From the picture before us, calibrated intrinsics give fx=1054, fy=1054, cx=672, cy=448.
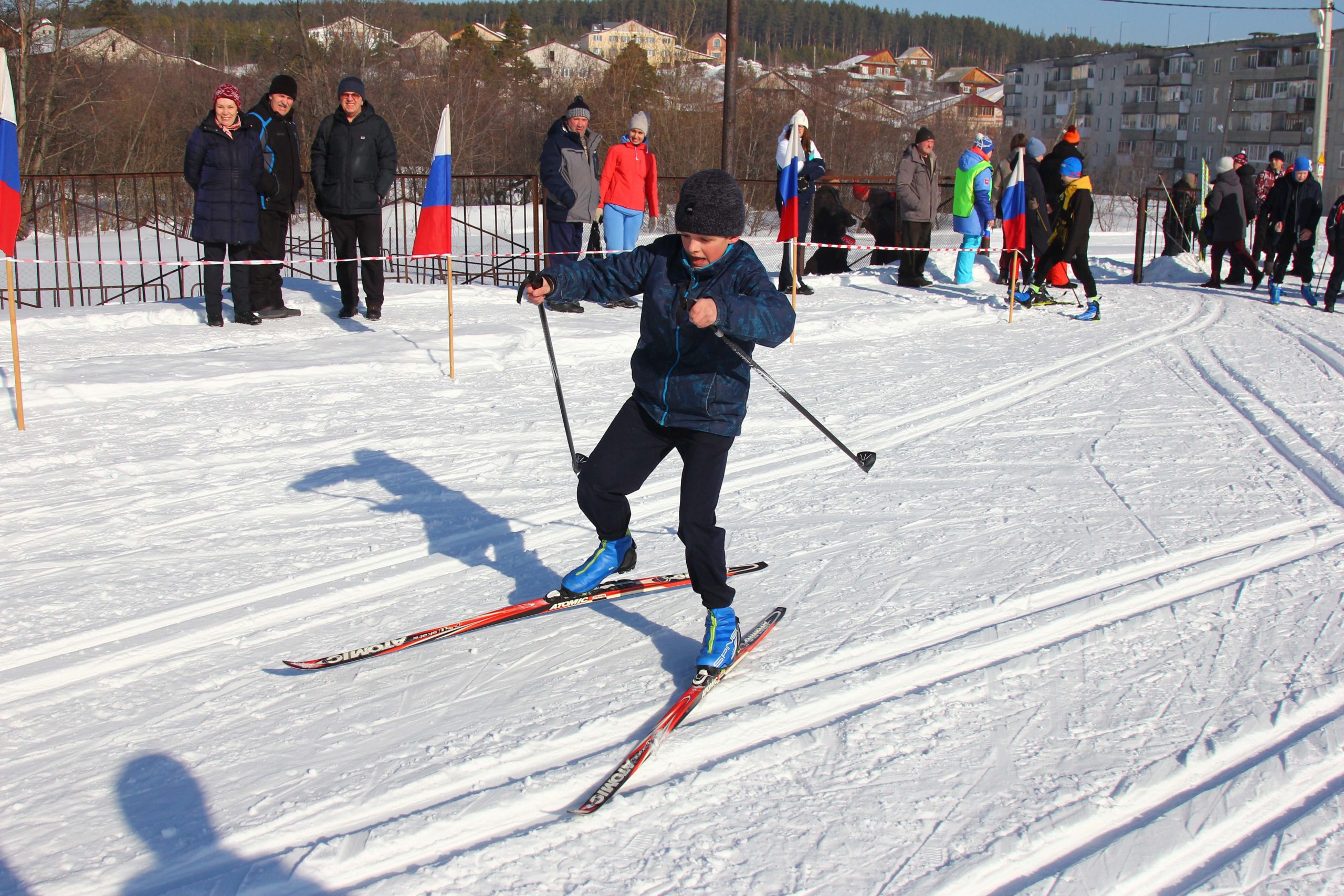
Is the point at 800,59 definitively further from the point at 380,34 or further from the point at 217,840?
the point at 217,840

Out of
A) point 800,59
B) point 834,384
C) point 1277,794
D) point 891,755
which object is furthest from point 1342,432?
point 800,59

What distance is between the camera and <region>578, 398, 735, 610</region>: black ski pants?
11.5 feet

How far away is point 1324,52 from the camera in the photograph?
1952 centimetres

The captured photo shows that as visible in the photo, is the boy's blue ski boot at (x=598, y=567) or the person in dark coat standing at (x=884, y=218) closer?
the boy's blue ski boot at (x=598, y=567)

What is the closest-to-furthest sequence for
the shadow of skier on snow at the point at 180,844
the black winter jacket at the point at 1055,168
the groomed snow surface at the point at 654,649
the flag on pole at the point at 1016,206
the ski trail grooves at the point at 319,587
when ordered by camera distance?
the shadow of skier on snow at the point at 180,844 → the groomed snow surface at the point at 654,649 → the ski trail grooves at the point at 319,587 → the flag on pole at the point at 1016,206 → the black winter jacket at the point at 1055,168

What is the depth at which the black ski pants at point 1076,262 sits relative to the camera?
1121 centimetres

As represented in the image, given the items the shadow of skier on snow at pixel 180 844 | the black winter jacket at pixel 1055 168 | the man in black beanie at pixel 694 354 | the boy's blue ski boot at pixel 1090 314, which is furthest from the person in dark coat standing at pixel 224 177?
the black winter jacket at pixel 1055 168

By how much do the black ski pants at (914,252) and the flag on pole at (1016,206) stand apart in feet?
3.97

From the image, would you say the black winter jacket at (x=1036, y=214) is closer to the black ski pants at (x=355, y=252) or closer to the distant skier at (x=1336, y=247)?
the distant skier at (x=1336, y=247)

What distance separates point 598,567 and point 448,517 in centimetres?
134

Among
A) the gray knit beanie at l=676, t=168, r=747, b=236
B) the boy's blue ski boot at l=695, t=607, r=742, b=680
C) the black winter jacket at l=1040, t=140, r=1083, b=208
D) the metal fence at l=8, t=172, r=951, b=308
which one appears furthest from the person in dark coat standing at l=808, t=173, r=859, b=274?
the boy's blue ski boot at l=695, t=607, r=742, b=680

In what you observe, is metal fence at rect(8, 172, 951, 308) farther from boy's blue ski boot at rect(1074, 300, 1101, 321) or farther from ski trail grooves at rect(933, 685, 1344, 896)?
ski trail grooves at rect(933, 685, 1344, 896)

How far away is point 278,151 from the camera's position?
28.5 feet

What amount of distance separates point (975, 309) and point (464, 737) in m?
9.61
